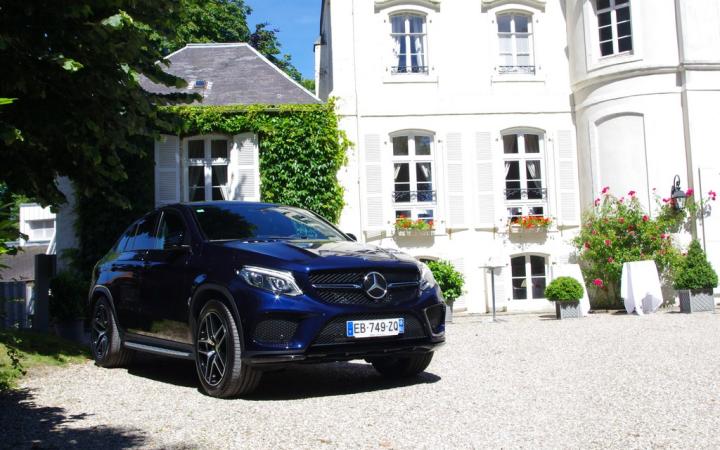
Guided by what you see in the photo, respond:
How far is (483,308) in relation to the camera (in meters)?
17.3

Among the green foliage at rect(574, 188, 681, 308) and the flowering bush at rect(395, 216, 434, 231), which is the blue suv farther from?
the green foliage at rect(574, 188, 681, 308)

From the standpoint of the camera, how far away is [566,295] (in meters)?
13.9

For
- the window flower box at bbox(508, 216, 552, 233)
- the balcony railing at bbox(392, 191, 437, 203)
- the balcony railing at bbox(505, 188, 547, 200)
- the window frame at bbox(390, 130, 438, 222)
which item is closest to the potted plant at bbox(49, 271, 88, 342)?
the window frame at bbox(390, 130, 438, 222)

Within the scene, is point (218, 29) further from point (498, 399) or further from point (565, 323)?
point (498, 399)

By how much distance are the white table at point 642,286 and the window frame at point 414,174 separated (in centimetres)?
472

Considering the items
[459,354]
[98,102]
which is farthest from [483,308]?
[98,102]

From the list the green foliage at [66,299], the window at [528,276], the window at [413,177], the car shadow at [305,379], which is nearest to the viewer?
the car shadow at [305,379]

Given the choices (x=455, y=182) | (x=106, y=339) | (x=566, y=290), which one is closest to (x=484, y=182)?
(x=455, y=182)

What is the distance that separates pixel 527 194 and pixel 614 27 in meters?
4.36

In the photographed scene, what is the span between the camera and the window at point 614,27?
17250 millimetres

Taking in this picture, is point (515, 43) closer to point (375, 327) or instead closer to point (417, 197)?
point (417, 197)

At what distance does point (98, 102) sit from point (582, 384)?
4.72 m

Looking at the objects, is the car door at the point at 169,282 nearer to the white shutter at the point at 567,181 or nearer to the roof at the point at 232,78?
the roof at the point at 232,78

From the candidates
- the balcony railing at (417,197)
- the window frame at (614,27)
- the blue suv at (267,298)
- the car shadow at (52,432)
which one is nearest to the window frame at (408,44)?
the balcony railing at (417,197)
